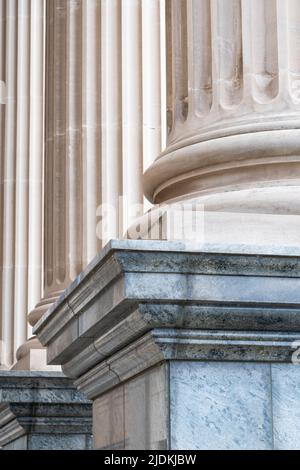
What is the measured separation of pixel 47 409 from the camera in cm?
3481

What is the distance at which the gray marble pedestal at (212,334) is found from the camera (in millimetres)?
16328

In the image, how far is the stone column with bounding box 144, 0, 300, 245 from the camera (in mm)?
18375

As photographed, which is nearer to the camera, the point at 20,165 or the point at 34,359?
the point at 34,359

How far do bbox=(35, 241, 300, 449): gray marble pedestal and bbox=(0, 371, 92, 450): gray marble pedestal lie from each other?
17304 millimetres

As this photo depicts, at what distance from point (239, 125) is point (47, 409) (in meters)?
17.4

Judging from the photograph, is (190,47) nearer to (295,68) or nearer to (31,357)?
(295,68)

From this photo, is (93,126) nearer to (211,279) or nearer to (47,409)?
(47,409)

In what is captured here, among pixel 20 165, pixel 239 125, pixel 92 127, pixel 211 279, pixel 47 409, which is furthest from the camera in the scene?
pixel 20 165

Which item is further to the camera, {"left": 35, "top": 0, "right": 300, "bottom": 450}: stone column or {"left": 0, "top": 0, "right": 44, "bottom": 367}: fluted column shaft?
{"left": 0, "top": 0, "right": 44, "bottom": 367}: fluted column shaft

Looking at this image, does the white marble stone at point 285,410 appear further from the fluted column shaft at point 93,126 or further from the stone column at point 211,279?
the fluted column shaft at point 93,126

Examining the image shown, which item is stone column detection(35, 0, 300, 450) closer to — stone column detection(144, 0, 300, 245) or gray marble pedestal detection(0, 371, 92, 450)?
stone column detection(144, 0, 300, 245)

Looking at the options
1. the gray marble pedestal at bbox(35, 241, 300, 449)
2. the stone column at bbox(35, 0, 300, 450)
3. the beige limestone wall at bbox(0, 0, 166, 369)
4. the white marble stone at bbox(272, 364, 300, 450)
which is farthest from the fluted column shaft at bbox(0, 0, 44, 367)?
the white marble stone at bbox(272, 364, 300, 450)

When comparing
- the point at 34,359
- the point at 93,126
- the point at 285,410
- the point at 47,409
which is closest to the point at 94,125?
the point at 93,126

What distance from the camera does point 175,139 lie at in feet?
68.3
